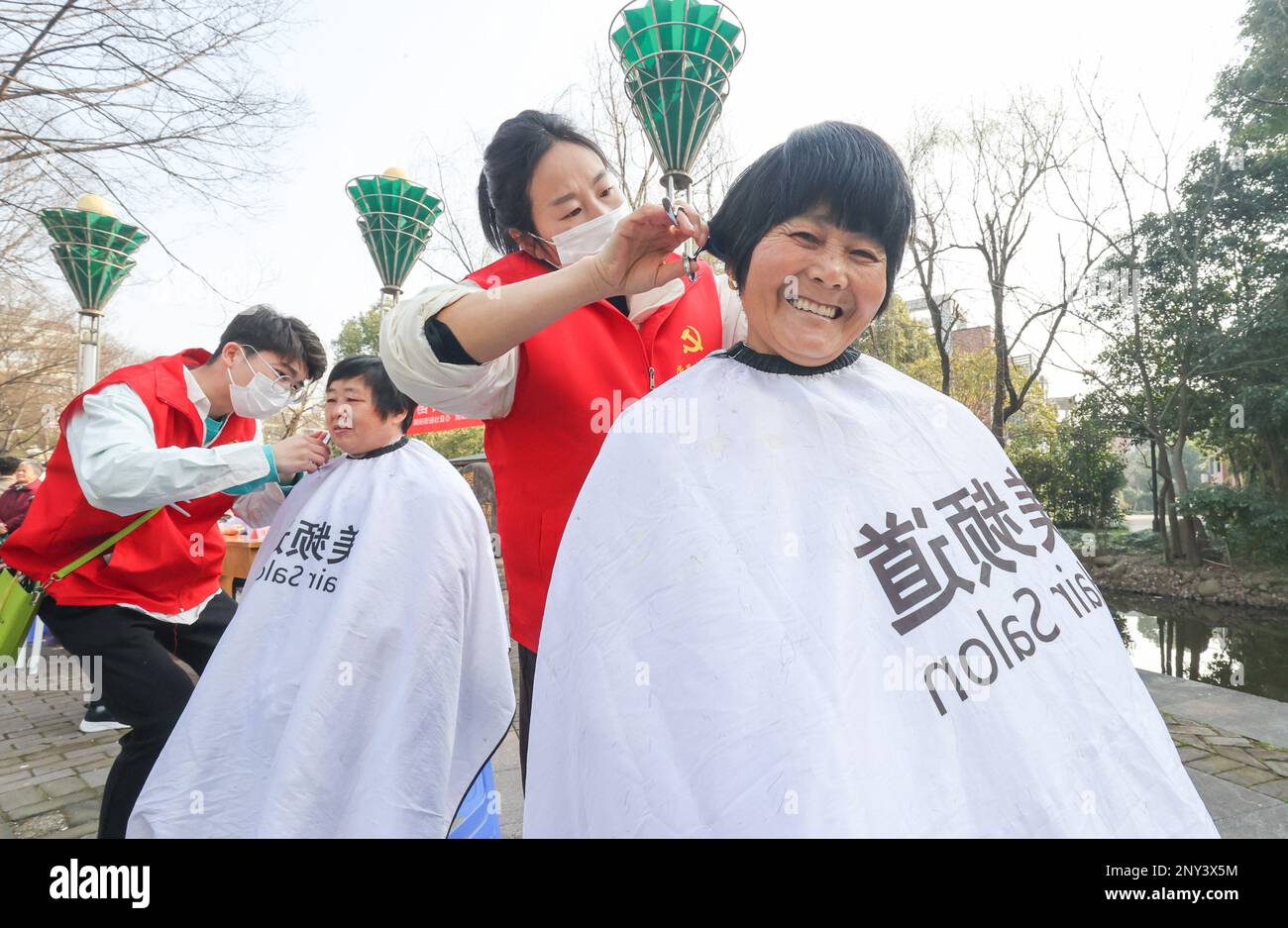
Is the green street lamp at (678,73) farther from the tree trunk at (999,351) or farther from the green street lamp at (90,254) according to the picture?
the tree trunk at (999,351)

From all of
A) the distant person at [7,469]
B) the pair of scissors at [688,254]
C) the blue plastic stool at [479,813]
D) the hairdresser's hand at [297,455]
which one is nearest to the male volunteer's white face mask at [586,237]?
the pair of scissors at [688,254]

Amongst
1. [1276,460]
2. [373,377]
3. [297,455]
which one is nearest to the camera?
[297,455]

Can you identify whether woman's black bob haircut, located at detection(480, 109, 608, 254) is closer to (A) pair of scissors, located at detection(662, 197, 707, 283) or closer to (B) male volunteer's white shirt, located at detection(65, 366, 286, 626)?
(A) pair of scissors, located at detection(662, 197, 707, 283)

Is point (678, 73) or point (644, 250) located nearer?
point (644, 250)

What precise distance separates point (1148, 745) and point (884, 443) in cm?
63

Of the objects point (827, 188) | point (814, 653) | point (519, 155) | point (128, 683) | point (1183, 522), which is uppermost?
point (519, 155)

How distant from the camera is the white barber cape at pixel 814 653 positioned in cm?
102

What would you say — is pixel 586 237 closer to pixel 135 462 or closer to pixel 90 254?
pixel 135 462

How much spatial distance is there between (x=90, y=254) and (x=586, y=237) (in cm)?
456

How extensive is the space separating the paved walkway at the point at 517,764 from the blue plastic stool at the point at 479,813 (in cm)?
52

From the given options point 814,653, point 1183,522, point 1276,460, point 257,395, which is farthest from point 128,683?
point 1276,460

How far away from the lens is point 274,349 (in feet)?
8.97

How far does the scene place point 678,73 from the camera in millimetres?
1694

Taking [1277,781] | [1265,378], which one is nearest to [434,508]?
[1277,781]
